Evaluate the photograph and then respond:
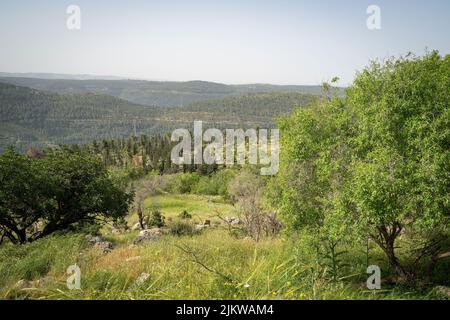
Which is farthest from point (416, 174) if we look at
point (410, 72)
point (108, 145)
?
point (108, 145)

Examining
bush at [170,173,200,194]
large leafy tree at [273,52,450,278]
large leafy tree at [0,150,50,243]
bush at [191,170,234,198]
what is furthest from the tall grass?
bush at [170,173,200,194]

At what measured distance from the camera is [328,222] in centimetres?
1161

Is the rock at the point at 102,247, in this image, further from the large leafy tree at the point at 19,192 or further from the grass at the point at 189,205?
the grass at the point at 189,205

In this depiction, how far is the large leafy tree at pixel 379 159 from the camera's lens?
10.2 metres

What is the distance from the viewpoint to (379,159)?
421 inches

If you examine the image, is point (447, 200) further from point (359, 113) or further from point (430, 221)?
point (359, 113)

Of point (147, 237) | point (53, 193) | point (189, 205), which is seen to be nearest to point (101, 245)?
point (147, 237)

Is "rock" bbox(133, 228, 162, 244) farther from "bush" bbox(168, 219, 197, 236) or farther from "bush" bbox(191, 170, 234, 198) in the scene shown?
"bush" bbox(191, 170, 234, 198)

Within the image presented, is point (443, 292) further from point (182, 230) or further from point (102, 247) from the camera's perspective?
point (182, 230)

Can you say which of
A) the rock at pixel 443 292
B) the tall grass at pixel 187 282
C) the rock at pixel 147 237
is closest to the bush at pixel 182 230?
the rock at pixel 147 237

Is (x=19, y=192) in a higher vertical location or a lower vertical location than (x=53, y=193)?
higher

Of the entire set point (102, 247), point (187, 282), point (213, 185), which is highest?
point (187, 282)

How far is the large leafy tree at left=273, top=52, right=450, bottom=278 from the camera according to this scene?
10.2 meters

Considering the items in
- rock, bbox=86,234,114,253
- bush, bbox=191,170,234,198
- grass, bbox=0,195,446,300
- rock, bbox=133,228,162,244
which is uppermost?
grass, bbox=0,195,446,300
